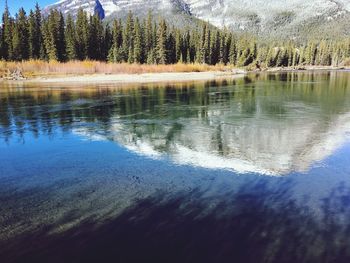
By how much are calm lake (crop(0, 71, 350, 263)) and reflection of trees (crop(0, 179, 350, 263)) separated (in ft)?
0.06

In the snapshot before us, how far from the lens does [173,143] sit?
11.1 metres

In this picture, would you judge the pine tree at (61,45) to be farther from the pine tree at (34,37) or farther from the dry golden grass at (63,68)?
the dry golden grass at (63,68)

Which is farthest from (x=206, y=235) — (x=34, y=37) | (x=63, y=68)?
(x=34, y=37)

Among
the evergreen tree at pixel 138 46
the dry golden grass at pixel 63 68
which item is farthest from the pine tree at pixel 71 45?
the dry golden grass at pixel 63 68

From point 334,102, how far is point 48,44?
197 feet

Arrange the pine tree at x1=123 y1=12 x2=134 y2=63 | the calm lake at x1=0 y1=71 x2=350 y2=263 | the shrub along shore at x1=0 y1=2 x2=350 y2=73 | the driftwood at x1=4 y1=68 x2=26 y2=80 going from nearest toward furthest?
the calm lake at x1=0 y1=71 x2=350 y2=263
the driftwood at x1=4 y1=68 x2=26 y2=80
the shrub along shore at x1=0 y1=2 x2=350 y2=73
the pine tree at x1=123 y1=12 x2=134 y2=63

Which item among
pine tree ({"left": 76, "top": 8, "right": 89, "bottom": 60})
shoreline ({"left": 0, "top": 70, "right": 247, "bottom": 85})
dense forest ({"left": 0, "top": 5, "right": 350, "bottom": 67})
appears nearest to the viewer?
shoreline ({"left": 0, "top": 70, "right": 247, "bottom": 85})

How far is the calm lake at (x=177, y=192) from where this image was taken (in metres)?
5.06

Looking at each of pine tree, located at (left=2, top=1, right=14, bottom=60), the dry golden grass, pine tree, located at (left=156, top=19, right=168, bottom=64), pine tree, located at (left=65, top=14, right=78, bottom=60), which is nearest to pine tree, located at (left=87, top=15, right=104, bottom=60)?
pine tree, located at (left=65, top=14, right=78, bottom=60)

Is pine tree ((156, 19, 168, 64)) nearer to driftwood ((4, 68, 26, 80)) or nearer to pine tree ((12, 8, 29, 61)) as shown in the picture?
pine tree ((12, 8, 29, 61))

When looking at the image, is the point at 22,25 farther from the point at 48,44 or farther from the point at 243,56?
the point at 243,56

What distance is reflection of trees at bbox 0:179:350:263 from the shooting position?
4.85 meters

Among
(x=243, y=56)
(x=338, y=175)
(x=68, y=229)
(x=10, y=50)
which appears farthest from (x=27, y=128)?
(x=243, y=56)

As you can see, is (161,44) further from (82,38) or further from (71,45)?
(71,45)
